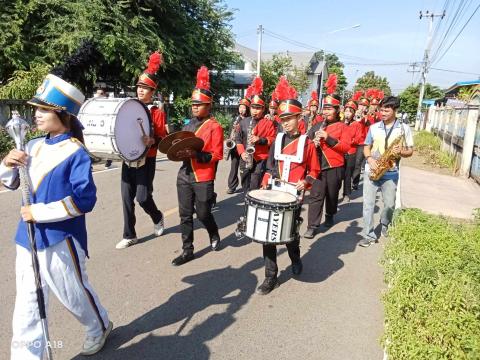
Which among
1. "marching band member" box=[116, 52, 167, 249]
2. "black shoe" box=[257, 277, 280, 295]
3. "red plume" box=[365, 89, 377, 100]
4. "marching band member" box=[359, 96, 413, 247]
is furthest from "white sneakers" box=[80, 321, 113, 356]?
"red plume" box=[365, 89, 377, 100]

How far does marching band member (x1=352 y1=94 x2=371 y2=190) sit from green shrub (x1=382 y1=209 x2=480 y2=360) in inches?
218

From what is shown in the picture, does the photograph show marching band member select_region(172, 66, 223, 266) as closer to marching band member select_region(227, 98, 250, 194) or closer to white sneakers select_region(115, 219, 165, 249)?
white sneakers select_region(115, 219, 165, 249)

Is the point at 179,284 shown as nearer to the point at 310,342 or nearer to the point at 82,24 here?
the point at 310,342

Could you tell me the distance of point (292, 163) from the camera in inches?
174

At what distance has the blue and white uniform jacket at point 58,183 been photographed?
254 centimetres

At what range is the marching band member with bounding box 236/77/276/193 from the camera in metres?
7.08

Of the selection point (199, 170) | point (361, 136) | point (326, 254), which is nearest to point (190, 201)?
point (199, 170)

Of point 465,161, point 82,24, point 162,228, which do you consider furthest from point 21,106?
point 465,161

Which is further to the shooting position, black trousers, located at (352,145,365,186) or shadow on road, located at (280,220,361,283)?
black trousers, located at (352,145,365,186)

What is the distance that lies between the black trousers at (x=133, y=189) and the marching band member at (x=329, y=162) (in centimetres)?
241

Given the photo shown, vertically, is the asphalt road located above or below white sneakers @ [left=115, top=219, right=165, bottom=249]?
below

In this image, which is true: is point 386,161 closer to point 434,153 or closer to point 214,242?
point 214,242

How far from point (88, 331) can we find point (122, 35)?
48.6 feet

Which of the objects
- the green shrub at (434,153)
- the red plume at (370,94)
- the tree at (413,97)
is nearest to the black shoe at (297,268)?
the red plume at (370,94)
